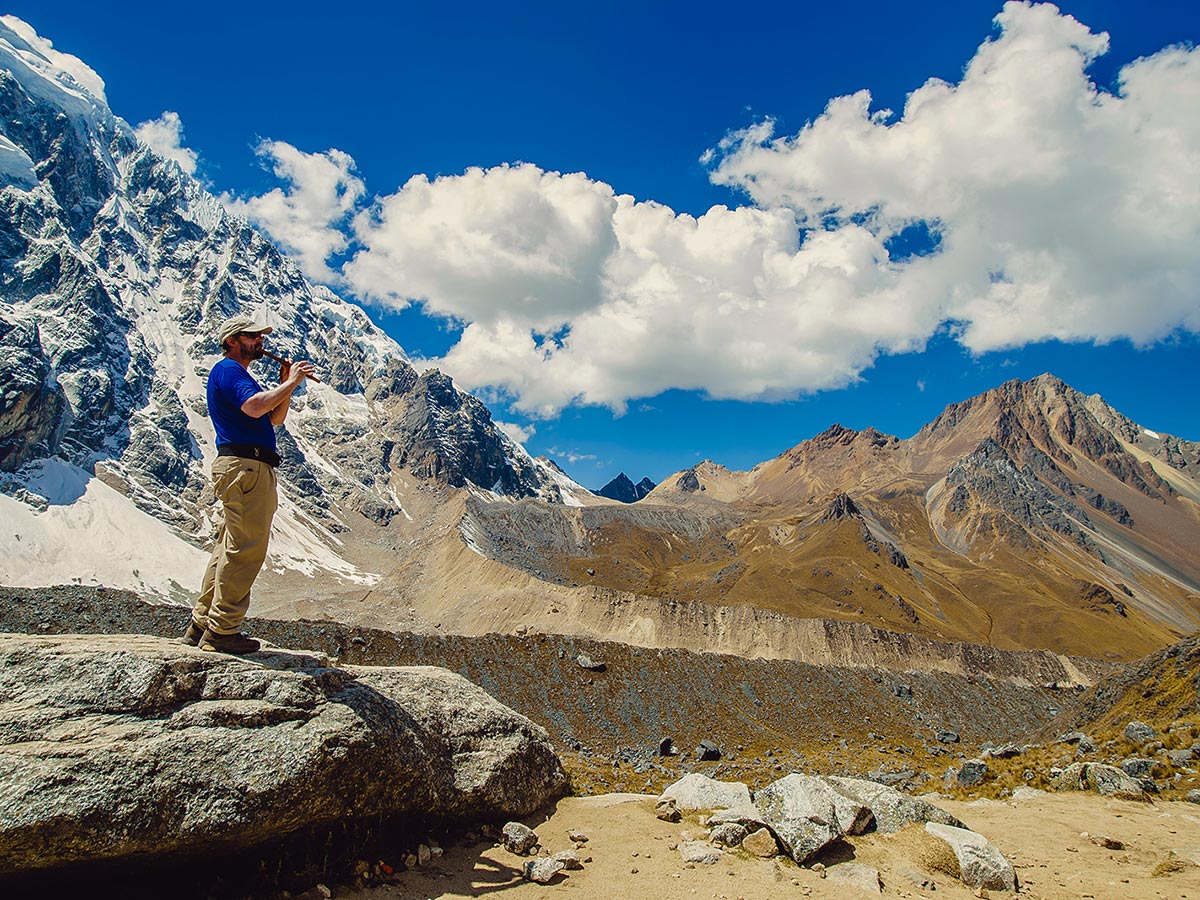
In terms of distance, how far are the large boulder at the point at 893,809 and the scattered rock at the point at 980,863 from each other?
3.18ft

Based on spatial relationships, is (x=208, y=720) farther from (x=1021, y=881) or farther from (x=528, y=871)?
(x=1021, y=881)

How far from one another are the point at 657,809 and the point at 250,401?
30.9ft

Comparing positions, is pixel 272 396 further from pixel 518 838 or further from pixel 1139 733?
pixel 1139 733

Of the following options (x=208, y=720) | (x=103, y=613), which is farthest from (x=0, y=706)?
(x=103, y=613)

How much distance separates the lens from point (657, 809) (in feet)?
37.3

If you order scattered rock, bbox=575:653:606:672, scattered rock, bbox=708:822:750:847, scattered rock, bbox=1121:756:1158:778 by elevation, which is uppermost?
scattered rock, bbox=1121:756:1158:778

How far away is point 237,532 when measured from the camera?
8.57 meters

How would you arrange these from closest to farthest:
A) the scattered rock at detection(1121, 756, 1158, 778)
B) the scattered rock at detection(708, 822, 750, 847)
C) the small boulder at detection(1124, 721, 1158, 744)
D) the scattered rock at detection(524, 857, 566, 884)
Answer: the scattered rock at detection(524, 857, 566, 884) < the scattered rock at detection(708, 822, 750, 847) < the scattered rock at detection(1121, 756, 1158, 778) < the small boulder at detection(1124, 721, 1158, 744)

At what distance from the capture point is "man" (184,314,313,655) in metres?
8.55

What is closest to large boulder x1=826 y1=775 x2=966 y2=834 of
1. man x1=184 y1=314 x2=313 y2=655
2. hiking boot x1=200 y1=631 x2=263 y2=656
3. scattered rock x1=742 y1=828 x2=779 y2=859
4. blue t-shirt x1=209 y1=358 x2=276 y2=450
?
scattered rock x1=742 y1=828 x2=779 y2=859

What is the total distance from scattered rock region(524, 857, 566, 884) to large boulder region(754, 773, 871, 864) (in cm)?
345

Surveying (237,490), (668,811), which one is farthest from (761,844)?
(237,490)

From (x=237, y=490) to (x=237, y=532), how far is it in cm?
56

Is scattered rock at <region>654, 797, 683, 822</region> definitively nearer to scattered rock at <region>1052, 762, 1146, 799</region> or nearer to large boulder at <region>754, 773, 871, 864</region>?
large boulder at <region>754, 773, 871, 864</region>
